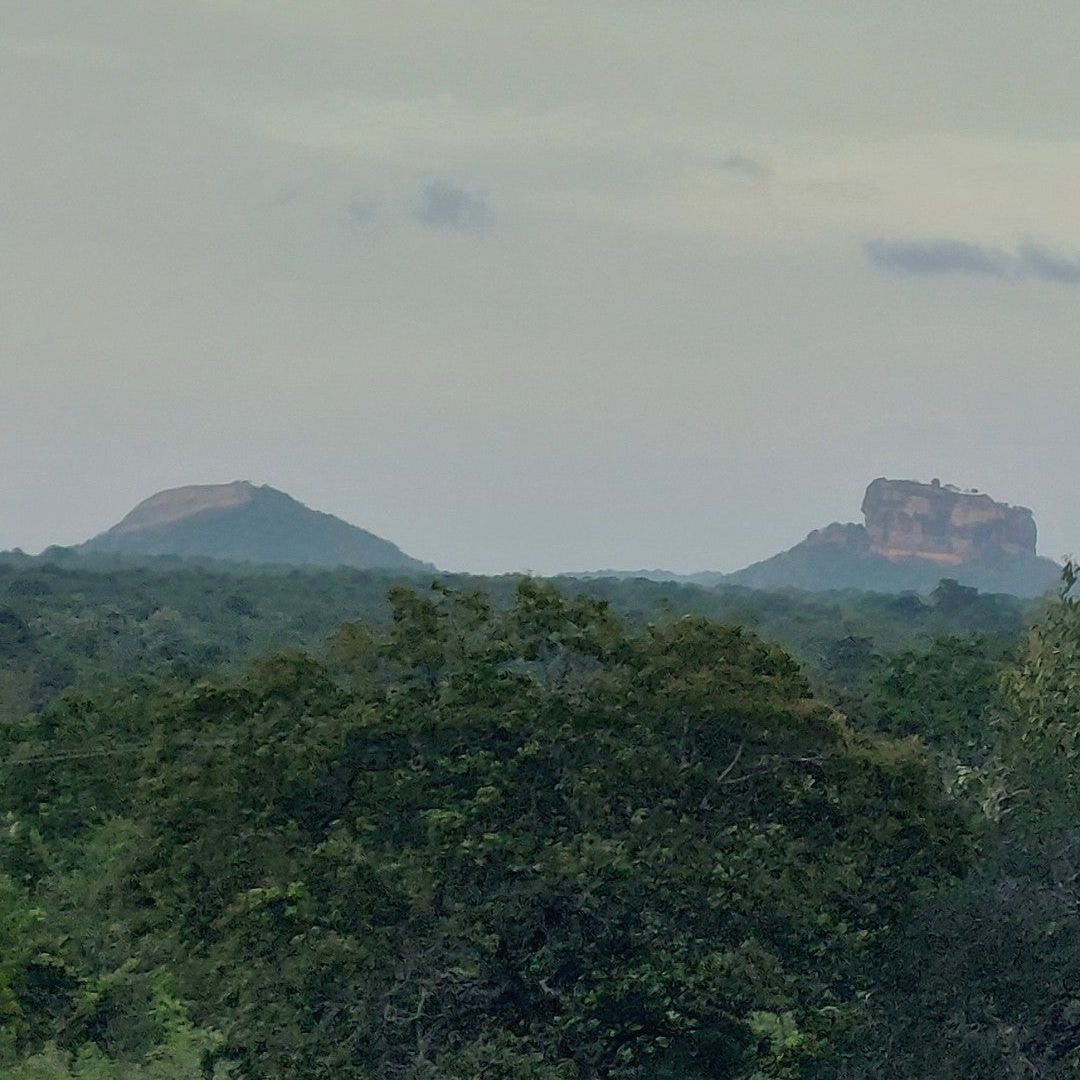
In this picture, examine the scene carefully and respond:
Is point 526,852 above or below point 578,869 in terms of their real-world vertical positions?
above

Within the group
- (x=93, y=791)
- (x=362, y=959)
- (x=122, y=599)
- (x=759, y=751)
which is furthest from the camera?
(x=122, y=599)

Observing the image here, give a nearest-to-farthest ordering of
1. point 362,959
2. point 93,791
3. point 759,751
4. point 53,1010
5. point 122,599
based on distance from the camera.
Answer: point 362,959 → point 759,751 → point 53,1010 → point 93,791 → point 122,599

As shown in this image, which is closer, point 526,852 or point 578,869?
point 578,869

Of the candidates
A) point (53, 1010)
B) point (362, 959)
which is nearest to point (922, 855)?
point (362, 959)

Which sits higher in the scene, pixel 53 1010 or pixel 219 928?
pixel 219 928

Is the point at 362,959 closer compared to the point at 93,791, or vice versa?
the point at 362,959

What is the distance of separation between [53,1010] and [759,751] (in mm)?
13654

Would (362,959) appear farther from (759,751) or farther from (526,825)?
(759,751)

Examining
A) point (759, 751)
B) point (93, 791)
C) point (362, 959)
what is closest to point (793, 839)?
point (759, 751)

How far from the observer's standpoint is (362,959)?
28.8 metres

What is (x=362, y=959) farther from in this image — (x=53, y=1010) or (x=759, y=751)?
(x=53, y=1010)

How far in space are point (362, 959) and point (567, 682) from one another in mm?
5089

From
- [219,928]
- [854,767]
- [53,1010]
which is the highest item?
[854,767]

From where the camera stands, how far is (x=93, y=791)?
4422 centimetres
